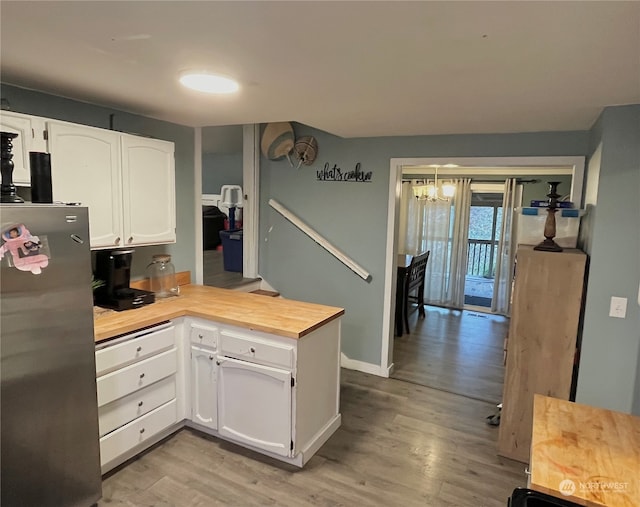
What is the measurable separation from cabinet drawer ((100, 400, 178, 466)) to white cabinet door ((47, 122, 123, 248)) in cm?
110

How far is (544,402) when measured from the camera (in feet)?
5.55

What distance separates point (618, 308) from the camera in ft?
7.50

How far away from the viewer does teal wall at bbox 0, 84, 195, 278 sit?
2340 millimetres

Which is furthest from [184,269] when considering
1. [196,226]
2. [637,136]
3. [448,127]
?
[637,136]

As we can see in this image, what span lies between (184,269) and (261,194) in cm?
126

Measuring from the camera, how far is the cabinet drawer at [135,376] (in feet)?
7.29

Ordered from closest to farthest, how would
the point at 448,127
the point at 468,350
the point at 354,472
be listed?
the point at 354,472, the point at 448,127, the point at 468,350

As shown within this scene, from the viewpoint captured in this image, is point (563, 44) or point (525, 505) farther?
point (563, 44)

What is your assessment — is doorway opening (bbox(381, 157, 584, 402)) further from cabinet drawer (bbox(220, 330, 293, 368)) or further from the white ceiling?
cabinet drawer (bbox(220, 330, 293, 368))

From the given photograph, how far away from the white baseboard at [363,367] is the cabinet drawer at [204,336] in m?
1.68

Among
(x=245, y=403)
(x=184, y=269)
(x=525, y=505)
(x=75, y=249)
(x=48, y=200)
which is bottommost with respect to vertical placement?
(x=245, y=403)

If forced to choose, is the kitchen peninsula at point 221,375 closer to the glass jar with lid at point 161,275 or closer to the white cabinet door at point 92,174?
the glass jar with lid at point 161,275

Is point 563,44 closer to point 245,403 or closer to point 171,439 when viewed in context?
point 245,403

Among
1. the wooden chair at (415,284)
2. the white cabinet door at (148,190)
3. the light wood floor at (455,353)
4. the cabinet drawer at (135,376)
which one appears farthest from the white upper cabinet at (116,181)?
the wooden chair at (415,284)
